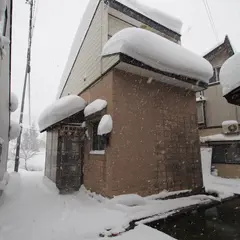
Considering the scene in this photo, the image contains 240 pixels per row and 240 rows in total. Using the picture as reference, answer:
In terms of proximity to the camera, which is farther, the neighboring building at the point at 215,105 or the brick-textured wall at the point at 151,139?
the neighboring building at the point at 215,105

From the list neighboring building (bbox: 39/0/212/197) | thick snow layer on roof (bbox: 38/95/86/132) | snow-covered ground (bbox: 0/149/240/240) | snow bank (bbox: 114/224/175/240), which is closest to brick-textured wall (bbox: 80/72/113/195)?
neighboring building (bbox: 39/0/212/197)

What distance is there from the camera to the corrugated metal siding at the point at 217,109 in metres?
11.0

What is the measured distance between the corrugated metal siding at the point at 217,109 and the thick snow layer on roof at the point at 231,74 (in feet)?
29.0

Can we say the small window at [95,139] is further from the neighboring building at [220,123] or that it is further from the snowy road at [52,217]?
the neighboring building at [220,123]

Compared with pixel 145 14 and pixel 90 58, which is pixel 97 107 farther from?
pixel 145 14

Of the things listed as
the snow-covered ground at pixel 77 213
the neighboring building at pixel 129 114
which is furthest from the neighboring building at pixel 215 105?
the snow-covered ground at pixel 77 213

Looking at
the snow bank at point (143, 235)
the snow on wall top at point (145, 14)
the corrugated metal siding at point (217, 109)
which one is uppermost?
the snow on wall top at point (145, 14)

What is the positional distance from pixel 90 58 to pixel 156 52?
2.91m

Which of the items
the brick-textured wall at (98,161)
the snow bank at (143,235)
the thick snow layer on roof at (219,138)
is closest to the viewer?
the snow bank at (143,235)

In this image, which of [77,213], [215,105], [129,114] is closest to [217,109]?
[215,105]

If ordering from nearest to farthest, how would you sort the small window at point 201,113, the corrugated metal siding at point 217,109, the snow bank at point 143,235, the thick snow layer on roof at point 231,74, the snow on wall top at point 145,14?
the thick snow layer on roof at point 231,74
the snow bank at point 143,235
the snow on wall top at point 145,14
the corrugated metal siding at point 217,109
the small window at point 201,113

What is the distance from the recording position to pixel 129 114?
5.53 metres

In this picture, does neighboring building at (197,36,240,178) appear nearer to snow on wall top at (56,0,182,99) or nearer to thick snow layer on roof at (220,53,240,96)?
snow on wall top at (56,0,182,99)

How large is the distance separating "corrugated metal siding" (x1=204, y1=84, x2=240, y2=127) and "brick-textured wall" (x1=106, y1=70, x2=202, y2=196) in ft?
17.5
